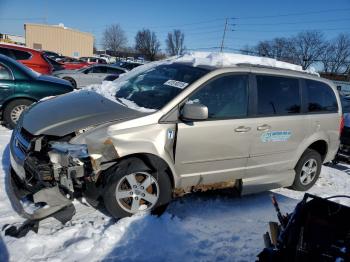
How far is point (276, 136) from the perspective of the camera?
4781 millimetres

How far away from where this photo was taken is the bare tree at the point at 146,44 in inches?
2768

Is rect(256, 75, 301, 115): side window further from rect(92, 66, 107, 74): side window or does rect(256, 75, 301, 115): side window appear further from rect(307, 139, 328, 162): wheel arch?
rect(92, 66, 107, 74): side window

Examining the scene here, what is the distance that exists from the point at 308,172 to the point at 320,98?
117 cm

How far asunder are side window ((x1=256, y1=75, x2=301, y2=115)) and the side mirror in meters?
1.04

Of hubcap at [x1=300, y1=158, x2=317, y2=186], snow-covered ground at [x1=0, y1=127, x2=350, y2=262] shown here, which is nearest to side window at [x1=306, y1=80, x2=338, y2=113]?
hubcap at [x1=300, y1=158, x2=317, y2=186]

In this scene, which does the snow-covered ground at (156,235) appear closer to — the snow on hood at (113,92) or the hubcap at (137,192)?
the hubcap at (137,192)

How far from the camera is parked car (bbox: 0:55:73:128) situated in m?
7.09

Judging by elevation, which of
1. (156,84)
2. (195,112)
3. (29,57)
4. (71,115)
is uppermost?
(29,57)

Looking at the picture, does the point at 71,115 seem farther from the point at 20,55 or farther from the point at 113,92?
the point at 20,55

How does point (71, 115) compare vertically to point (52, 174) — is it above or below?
above

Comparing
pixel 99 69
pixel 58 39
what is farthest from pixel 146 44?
pixel 99 69

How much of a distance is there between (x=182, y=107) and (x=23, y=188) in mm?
1892

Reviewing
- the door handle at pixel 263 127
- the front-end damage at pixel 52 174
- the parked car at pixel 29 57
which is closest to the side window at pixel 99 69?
the parked car at pixel 29 57

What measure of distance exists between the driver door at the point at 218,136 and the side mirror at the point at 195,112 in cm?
13
